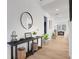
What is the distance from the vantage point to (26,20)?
4906mm

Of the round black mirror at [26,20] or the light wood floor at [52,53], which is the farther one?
the round black mirror at [26,20]

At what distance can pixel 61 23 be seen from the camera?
51.3 feet

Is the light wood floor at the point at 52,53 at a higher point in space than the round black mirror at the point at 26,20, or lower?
lower

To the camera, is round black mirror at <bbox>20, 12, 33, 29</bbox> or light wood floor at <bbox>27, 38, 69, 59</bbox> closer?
light wood floor at <bbox>27, 38, 69, 59</bbox>

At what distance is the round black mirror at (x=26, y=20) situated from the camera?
451cm

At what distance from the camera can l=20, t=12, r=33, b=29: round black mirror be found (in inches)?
177

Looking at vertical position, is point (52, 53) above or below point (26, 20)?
below

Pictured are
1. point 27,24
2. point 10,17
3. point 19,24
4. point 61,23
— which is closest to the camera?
point 10,17

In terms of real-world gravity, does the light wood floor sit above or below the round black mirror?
below
